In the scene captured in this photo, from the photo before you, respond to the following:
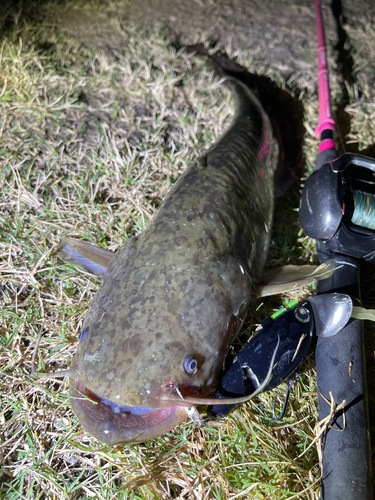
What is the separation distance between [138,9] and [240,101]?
2.10m

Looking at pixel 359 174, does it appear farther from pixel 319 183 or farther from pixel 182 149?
pixel 182 149

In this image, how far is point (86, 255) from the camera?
92.3 inches

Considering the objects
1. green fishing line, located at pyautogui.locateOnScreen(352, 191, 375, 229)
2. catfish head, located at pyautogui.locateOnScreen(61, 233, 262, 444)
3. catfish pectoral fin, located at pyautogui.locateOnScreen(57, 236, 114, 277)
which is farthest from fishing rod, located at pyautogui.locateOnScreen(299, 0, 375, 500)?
catfish pectoral fin, located at pyautogui.locateOnScreen(57, 236, 114, 277)

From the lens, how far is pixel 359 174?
227 centimetres

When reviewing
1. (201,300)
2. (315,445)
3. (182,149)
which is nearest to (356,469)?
(315,445)

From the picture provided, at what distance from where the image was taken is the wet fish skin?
1564 millimetres

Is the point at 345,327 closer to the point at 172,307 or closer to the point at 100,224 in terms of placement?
the point at 172,307

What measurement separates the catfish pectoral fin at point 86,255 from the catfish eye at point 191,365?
928 mm

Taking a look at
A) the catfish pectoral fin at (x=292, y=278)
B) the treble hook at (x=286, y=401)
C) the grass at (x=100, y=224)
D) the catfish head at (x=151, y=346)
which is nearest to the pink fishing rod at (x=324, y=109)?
the grass at (x=100, y=224)

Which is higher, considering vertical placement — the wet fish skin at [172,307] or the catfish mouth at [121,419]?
the wet fish skin at [172,307]

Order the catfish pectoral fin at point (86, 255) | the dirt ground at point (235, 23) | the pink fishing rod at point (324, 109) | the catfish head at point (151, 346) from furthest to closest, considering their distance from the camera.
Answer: the dirt ground at point (235, 23) < the pink fishing rod at point (324, 109) < the catfish pectoral fin at point (86, 255) < the catfish head at point (151, 346)

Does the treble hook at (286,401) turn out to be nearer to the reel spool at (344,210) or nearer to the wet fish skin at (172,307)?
the wet fish skin at (172,307)

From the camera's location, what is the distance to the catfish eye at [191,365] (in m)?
1.62

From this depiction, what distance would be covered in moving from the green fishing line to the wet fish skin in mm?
611
